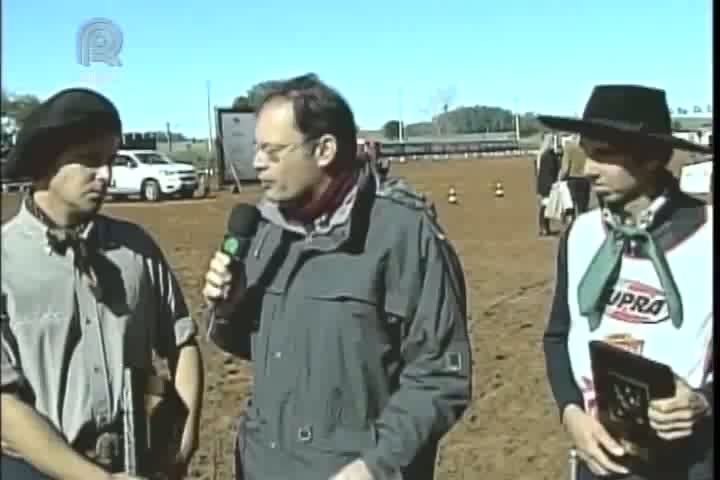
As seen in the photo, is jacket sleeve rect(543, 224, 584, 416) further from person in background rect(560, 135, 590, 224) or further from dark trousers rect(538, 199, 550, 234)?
dark trousers rect(538, 199, 550, 234)

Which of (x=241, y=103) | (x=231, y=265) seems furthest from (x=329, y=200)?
(x=241, y=103)

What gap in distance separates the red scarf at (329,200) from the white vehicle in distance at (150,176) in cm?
36

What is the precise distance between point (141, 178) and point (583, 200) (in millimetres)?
1113

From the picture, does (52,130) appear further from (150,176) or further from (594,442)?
(594,442)

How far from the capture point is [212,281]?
265cm

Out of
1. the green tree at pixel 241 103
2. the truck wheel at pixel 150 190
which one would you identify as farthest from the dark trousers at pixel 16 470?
the green tree at pixel 241 103

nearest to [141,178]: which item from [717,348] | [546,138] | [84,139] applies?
[84,139]

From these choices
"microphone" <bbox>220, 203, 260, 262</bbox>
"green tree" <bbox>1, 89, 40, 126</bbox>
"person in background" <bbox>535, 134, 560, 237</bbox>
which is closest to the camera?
"green tree" <bbox>1, 89, 40, 126</bbox>

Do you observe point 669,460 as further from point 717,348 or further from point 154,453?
point 154,453

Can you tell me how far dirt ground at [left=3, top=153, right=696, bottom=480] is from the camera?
323 cm

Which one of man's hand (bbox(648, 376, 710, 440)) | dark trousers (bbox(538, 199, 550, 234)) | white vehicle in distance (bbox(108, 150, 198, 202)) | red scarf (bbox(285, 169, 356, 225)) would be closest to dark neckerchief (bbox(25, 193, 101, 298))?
white vehicle in distance (bbox(108, 150, 198, 202))

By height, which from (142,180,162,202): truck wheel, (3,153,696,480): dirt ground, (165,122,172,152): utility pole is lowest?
(3,153,696,480): dirt ground

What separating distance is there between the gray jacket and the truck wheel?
11.7 inches

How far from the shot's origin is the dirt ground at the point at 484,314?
3.23 m
